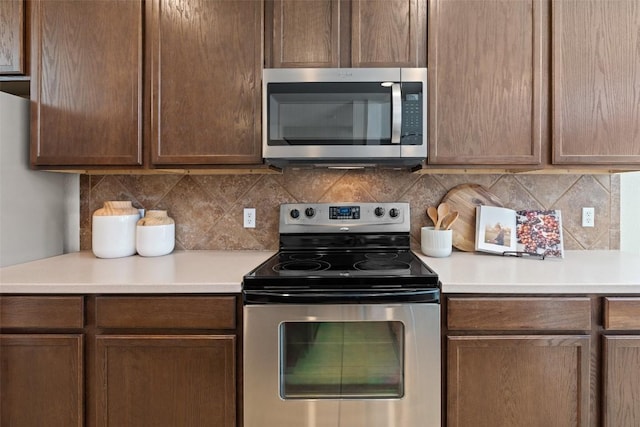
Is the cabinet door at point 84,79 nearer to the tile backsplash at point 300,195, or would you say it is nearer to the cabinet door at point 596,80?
the tile backsplash at point 300,195

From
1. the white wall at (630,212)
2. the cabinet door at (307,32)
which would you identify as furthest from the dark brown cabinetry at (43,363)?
the white wall at (630,212)

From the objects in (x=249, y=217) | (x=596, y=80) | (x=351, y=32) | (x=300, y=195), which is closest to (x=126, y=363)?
(x=249, y=217)

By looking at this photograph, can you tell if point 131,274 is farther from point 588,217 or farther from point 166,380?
point 588,217

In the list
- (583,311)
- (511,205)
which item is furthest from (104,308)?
(511,205)

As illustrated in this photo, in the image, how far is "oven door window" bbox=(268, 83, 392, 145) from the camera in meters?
1.53

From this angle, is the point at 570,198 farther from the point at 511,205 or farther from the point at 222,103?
the point at 222,103

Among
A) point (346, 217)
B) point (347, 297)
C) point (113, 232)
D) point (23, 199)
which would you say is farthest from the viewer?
point (346, 217)

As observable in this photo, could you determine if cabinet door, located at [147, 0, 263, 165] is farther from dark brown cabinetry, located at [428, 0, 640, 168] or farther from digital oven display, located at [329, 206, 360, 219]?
dark brown cabinetry, located at [428, 0, 640, 168]

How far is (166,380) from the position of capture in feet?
4.14

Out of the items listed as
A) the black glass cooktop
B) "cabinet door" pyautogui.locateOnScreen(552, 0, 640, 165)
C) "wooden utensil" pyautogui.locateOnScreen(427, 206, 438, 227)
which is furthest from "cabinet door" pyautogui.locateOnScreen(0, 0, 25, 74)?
"cabinet door" pyautogui.locateOnScreen(552, 0, 640, 165)

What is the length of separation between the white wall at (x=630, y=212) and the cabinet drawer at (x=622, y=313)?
0.85m

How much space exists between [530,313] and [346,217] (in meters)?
0.93

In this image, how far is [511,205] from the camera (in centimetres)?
191

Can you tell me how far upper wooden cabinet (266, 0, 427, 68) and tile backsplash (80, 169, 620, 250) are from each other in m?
0.59
